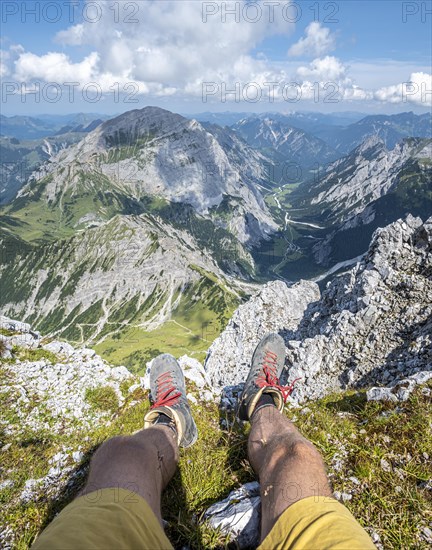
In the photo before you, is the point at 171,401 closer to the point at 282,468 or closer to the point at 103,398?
the point at 103,398

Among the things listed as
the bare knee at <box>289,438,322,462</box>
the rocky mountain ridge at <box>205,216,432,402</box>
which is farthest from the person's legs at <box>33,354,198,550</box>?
the rocky mountain ridge at <box>205,216,432,402</box>

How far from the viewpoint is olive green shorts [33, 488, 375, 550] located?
3.32 meters

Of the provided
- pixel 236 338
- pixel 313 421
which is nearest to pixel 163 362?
pixel 313 421

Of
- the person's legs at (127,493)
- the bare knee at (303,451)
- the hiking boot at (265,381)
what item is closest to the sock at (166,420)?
the person's legs at (127,493)

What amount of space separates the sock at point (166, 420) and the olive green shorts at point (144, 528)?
11.7 ft

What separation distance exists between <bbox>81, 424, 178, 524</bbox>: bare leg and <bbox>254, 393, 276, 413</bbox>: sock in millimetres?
2702

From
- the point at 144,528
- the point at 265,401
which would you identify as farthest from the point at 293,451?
the point at 265,401

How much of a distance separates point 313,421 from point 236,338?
1399 inches

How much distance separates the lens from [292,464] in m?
4.98

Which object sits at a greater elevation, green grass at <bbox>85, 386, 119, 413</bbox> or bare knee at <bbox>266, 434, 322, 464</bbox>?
Result: bare knee at <bbox>266, 434, 322, 464</bbox>

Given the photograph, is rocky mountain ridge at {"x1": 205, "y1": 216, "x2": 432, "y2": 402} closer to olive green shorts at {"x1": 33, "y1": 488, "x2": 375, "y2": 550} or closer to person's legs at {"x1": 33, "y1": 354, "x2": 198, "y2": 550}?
person's legs at {"x1": 33, "y1": 354, "x2": 198, "y2": 550}

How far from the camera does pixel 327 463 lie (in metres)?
5.98

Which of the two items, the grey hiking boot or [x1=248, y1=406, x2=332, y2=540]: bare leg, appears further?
the grey hiking boot

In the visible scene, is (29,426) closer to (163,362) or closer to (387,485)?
(163,362)
